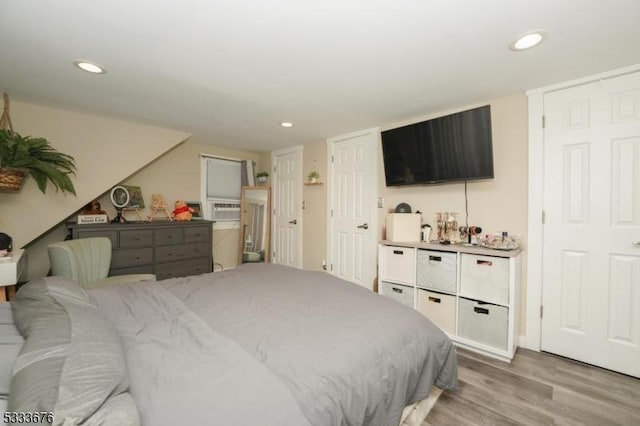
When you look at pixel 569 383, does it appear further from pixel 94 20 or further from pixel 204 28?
pixel 94 20

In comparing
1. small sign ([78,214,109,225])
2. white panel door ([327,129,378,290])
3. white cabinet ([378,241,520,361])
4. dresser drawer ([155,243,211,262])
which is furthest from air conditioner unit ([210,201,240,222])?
white cabinet ([378,241,520,361])

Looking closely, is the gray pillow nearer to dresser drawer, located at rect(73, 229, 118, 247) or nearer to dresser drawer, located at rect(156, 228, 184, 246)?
dresser drawer, located at rect(73, 229, 118, 247)

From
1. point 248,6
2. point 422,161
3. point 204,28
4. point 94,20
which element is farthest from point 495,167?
point 94,20

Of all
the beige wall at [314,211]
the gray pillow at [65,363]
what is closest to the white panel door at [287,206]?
the beige wall at [314,211]

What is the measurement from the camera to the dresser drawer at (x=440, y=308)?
2457 mm

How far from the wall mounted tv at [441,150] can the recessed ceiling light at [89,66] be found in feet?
8.52

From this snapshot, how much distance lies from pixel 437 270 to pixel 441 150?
116cm

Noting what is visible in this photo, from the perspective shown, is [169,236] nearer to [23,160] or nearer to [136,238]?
[136,238]

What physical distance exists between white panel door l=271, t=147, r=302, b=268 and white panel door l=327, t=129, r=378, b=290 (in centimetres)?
68

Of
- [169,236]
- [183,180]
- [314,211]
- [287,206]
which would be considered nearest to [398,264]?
[314,211]

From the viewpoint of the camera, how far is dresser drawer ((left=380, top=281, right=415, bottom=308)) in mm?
2716

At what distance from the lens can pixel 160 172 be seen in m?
3.92

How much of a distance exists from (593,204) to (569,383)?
132 cm

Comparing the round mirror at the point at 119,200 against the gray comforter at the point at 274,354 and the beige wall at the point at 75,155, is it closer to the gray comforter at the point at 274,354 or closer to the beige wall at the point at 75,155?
the beige wall at the point at 75,155
